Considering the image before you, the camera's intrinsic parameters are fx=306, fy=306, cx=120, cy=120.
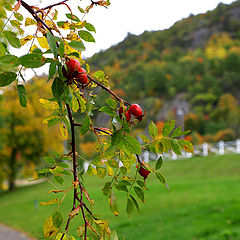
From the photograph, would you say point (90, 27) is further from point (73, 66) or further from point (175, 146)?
point (175, 146)

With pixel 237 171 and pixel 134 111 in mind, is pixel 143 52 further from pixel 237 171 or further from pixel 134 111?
pixel 237 171

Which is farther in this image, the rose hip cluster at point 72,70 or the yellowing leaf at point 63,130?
the yellowing leaf at point 63,130

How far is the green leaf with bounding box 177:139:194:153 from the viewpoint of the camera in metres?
0.60

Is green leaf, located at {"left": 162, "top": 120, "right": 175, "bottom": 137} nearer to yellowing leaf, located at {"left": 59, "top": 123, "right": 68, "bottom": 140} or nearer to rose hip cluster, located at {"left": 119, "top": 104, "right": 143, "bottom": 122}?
rose hip cluster, located at {"left": 119, "top": 104, "right": 143, "bottom": 122}

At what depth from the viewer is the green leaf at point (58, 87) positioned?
53 centimetres

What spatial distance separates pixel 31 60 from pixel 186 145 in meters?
0.33

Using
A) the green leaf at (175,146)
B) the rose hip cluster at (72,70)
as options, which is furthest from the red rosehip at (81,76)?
the green leaf at (175,146)

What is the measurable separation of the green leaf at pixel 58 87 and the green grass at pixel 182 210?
0.87 m

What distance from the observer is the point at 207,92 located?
11.7 metres

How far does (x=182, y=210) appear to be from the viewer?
6719mm

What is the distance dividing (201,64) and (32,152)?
832 cm

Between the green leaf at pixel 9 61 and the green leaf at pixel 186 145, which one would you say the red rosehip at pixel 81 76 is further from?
the green leaf at pixel 186 145

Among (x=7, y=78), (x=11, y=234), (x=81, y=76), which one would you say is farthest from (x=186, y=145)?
(x=11, y=234)

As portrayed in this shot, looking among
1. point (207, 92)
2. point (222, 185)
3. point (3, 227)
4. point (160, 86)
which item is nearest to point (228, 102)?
point (207, 92)
